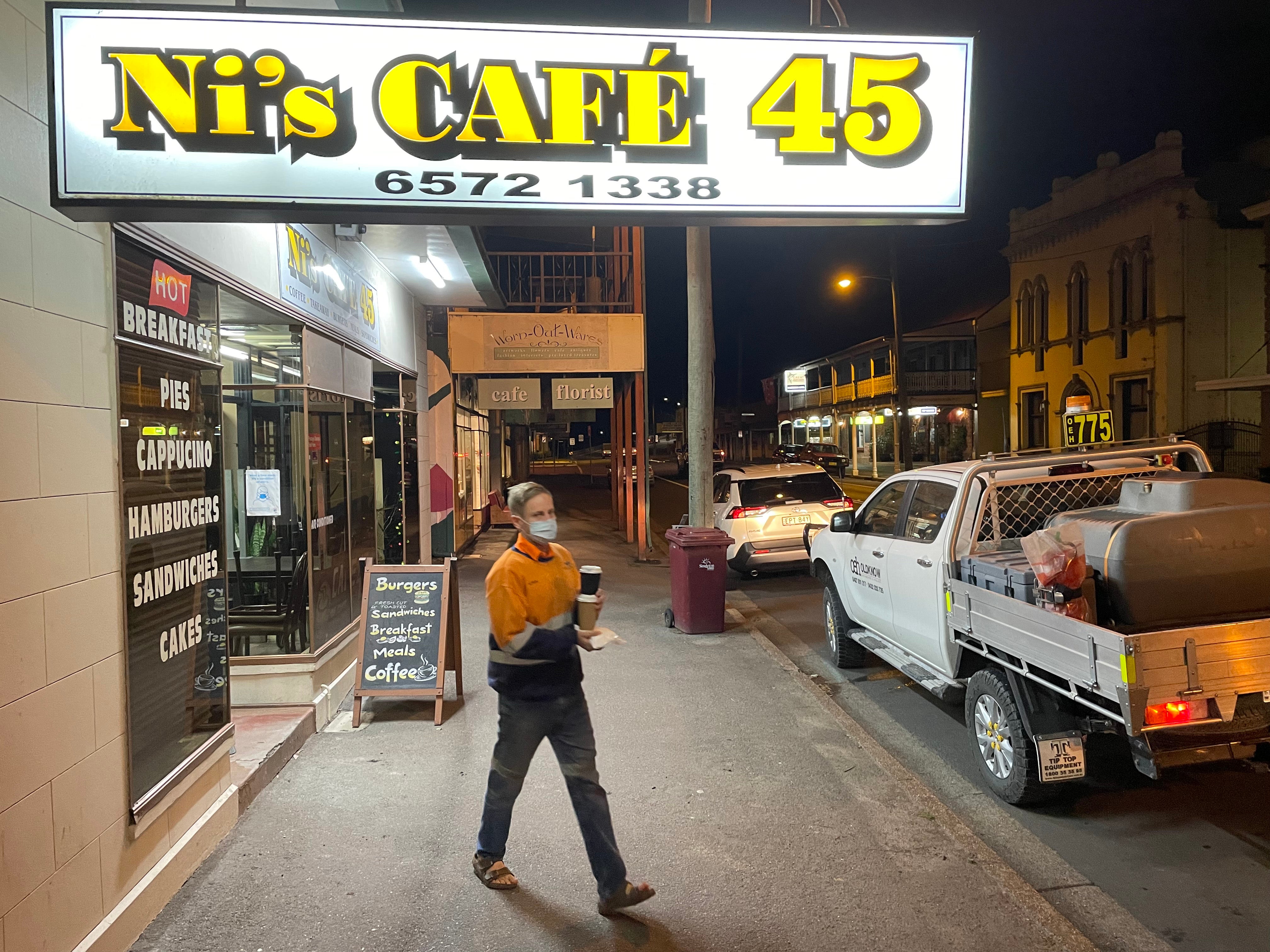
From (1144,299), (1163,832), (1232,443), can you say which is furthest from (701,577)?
(1144,299)

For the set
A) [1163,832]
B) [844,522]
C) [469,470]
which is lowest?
[1163,832]

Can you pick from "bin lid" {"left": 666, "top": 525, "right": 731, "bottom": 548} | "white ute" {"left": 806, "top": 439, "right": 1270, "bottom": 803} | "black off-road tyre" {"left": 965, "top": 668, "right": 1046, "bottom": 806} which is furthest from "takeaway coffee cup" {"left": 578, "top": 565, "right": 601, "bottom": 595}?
"bin lid" {"left": 666, "top": 525, "right": 731, "bottom": 548}

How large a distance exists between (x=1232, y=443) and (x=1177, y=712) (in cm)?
2463

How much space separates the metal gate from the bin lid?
20.9 m

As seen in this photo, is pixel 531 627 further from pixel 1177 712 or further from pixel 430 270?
pixel 430 270

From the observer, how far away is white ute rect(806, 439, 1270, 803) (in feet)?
12.5

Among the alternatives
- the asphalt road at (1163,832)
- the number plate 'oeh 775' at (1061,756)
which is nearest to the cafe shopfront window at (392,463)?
the asphalt road at (1163,832)

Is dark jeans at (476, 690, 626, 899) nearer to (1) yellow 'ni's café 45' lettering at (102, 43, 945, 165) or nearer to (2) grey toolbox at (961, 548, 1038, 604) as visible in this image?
(1) yellow 'ni's café 45' lettering at (102, 43, 945, 165)

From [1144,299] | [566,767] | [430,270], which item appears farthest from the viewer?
[1144,299]

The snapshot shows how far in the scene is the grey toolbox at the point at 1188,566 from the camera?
4.06 m

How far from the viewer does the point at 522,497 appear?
12.2 feet

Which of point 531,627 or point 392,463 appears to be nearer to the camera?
point 531,627

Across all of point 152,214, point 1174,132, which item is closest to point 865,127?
point 152,214

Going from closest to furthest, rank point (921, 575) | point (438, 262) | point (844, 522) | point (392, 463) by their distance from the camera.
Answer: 1. point (921, 575)
2. point (844, 522)
3. point (438, 262)
4. point (392, 463)
